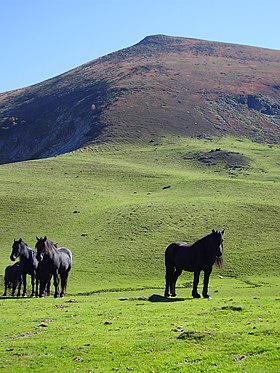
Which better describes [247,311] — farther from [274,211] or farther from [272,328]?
[274,211]

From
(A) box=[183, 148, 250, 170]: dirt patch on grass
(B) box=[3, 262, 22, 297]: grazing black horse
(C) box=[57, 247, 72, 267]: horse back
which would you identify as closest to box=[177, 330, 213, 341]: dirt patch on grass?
(C) box=[57, 247, 72, 267]: horse back

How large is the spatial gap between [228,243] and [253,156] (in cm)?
4809

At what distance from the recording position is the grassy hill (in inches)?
1619

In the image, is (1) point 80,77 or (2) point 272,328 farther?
(1) point 80,77

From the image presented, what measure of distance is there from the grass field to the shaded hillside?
12074 mm

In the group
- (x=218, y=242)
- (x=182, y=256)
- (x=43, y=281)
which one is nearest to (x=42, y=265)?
(x=43, y=281)

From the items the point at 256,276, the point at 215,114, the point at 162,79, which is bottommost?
the point at 256,276

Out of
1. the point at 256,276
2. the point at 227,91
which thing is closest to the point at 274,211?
the point at 256,276

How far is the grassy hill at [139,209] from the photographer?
41.1 meters

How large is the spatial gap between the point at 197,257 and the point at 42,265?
6799mm

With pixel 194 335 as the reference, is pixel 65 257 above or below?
below

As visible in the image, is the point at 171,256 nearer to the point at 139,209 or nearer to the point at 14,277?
the point at 14,277

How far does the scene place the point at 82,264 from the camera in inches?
1615

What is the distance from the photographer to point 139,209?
55438 mm
